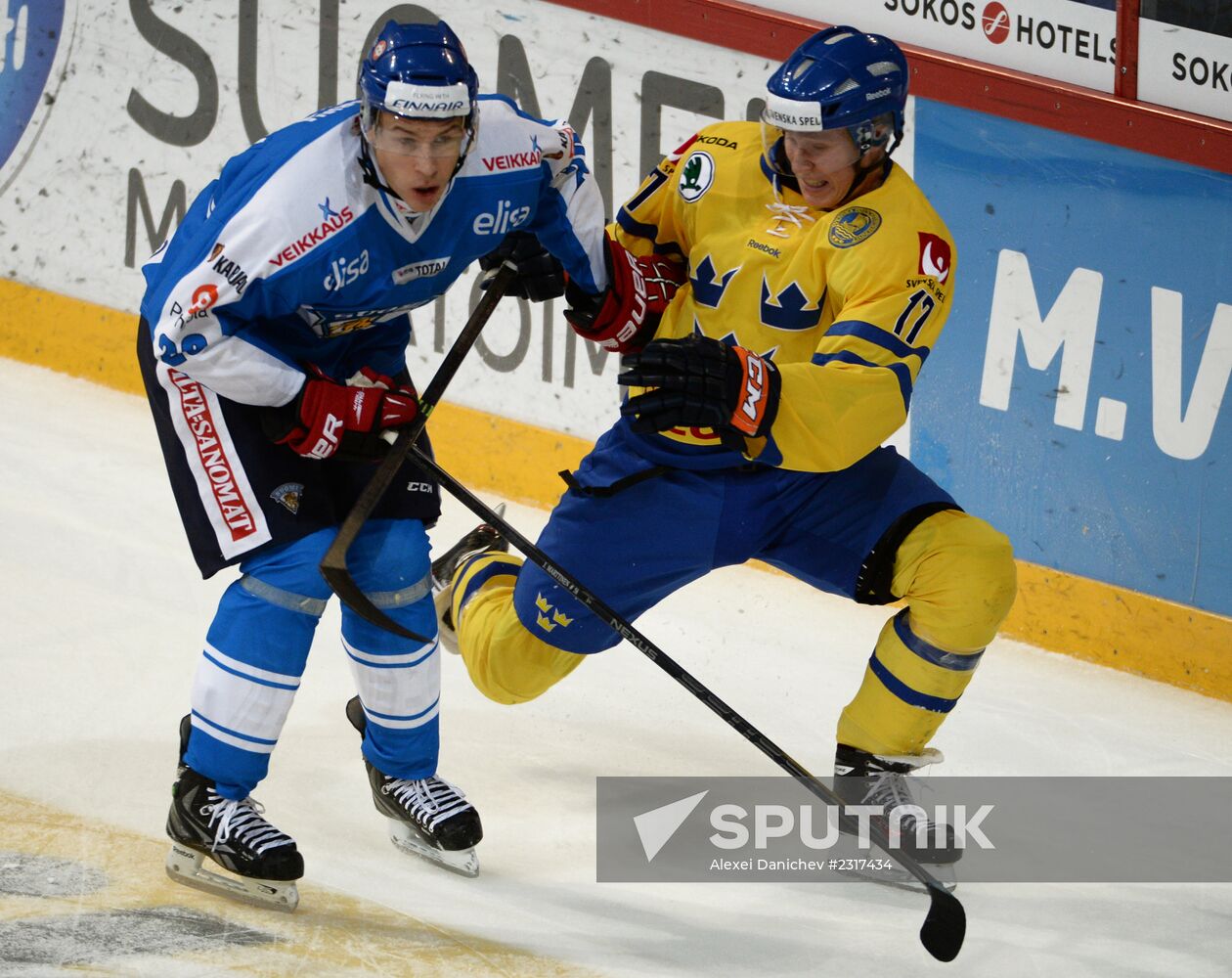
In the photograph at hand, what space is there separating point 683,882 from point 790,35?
2.24m

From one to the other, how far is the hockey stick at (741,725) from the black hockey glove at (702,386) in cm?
42

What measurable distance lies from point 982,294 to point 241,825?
2336 mm

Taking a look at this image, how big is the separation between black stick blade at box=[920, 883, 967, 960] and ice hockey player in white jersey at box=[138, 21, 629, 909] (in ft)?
2.59

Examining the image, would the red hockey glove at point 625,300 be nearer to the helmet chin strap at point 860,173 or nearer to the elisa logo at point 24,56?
the helmet chin strap at point 860,173

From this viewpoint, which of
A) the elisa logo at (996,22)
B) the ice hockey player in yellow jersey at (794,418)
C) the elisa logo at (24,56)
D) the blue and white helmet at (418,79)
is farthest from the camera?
the elisa logo at (24,56)

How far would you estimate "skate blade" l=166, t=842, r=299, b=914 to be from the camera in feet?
9.59

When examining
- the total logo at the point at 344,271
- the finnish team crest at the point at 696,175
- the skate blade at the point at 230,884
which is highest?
the finnish team crest at the point at 696,175

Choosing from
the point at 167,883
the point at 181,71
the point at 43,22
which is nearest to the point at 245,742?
the point at 167,883

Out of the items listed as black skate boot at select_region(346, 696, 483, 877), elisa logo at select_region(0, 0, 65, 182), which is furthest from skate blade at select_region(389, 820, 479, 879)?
elisa logo at select_region(0, 0, 65, 182)

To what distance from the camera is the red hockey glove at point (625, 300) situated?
A: 3.33 meters

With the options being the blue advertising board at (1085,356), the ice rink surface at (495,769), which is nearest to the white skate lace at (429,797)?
the ice rink surface at (495,769)

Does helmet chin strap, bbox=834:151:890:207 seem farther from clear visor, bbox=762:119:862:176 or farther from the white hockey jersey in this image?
the white hockey jersey

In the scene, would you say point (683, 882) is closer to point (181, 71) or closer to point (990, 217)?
point (990, 217)

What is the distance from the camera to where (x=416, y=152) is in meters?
2.75
